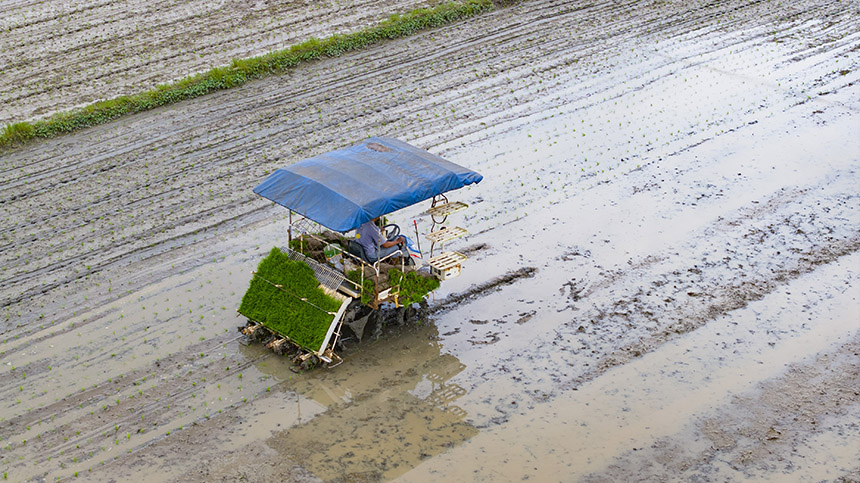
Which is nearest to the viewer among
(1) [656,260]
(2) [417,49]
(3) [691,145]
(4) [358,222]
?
(4) [358,222]

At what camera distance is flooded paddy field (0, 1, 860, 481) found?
1110cm

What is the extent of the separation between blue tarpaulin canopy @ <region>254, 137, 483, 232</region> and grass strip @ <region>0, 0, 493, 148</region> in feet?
28.6

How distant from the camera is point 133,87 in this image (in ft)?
69.3

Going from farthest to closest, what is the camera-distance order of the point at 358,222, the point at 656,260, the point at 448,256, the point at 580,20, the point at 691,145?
the point at 580,20 → the point at 691,145 → the point at 656,260 → the point at 448,256 → the point at 358,222

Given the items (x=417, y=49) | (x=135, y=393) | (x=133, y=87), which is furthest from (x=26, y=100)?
(x=135, y=393)

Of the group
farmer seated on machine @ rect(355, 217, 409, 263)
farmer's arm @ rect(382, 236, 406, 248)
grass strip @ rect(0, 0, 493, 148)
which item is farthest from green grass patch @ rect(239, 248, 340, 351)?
grass strip @ rect(0, 0, 493, 148)

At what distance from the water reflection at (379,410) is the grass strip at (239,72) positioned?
31.6ft

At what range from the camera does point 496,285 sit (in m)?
14.4

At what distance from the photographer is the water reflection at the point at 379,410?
10812mm

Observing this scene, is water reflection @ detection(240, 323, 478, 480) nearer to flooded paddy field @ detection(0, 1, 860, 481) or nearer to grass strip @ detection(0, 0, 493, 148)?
flooded paddy field @ detection(0, 1, 860, 481)

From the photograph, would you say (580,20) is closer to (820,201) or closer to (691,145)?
→ (691,145)

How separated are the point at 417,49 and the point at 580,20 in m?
5.28

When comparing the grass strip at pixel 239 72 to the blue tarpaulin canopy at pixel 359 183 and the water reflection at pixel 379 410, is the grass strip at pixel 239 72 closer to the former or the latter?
the blue tarpaulin canopy at pixel 359 183

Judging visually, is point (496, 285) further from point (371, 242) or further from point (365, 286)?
point (365, 286)
